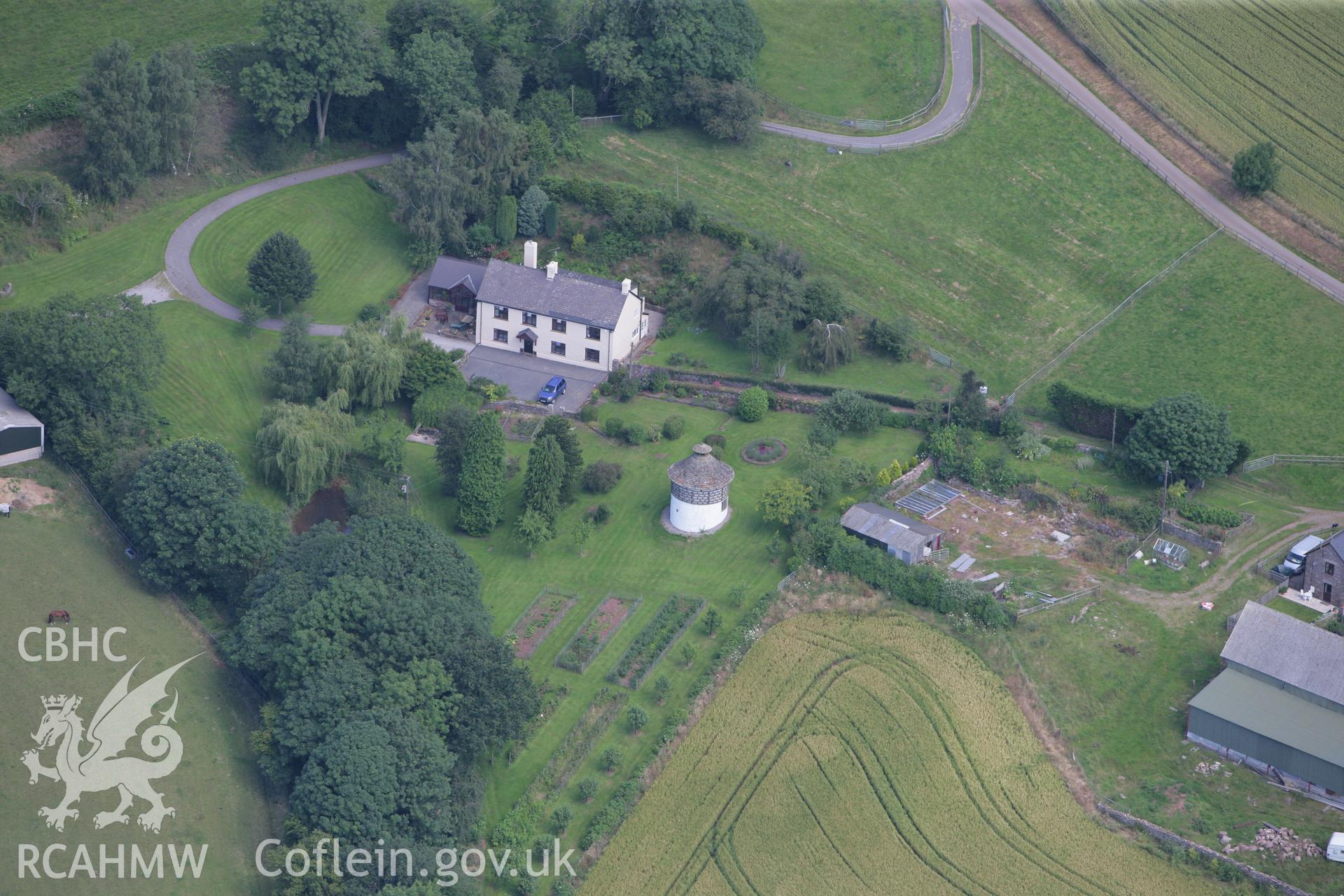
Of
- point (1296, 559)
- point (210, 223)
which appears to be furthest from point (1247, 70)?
point (210, 223)

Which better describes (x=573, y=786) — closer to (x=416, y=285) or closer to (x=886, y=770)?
(x=886, y=770)

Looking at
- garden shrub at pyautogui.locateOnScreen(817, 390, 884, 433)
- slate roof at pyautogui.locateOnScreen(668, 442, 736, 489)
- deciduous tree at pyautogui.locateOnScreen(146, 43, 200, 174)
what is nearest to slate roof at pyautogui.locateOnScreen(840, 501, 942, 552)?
slate roof at pyautogui.locateOnScreen(668, 442, 736, 489)

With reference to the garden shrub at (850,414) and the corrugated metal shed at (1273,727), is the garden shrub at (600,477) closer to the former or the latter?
the garden shrub at (850,414)

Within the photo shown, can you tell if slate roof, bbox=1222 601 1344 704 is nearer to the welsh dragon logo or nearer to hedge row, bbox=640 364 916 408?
hedge row, bbox=640 364 916 408

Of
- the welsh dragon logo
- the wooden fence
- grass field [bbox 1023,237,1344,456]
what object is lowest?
the welsh dragon logo

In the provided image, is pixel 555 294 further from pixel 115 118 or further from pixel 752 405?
pixel 115 118
